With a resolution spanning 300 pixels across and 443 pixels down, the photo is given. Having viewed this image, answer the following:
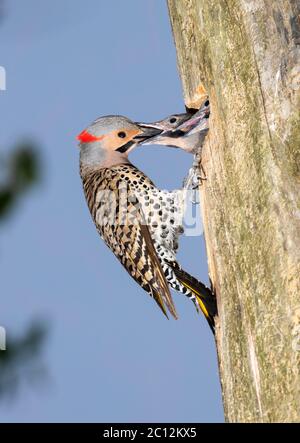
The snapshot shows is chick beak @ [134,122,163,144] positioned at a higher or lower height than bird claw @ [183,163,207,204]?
higher

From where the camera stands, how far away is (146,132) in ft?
19.2

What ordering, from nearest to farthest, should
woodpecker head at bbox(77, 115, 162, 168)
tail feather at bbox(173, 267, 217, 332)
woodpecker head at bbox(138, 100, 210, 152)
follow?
1. tail feather at bbox(173, 267, 217, 332)
2. woodpecker head at bbox(138, 100, 210, 152)
3. woodpecker head at bbox(77, 115, 162, 168)

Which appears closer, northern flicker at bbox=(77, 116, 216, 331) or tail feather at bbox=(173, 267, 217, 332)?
tail feather at bbox=(173, 267, 217, 332)

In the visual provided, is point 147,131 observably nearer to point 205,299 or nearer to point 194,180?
point 194,180

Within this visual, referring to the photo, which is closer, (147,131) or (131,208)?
(131,208)

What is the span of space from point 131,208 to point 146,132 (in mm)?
470

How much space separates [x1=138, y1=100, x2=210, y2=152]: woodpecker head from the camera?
502cm

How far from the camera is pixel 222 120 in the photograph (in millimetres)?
Answer: 4590

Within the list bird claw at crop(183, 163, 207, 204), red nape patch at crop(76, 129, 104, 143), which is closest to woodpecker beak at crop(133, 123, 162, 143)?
red nape patch at crop(76, 129, 104, 143)

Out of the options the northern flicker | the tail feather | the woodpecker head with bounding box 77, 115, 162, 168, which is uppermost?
the woodpecker head with bounding box 77, 115, 162, 168

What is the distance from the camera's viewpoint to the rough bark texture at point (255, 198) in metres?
4.04

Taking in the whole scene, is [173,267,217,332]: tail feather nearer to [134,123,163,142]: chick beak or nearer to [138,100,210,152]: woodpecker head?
[138,100,210,152]: woodpecker head

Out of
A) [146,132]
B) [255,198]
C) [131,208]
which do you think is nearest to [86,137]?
[146,132]
